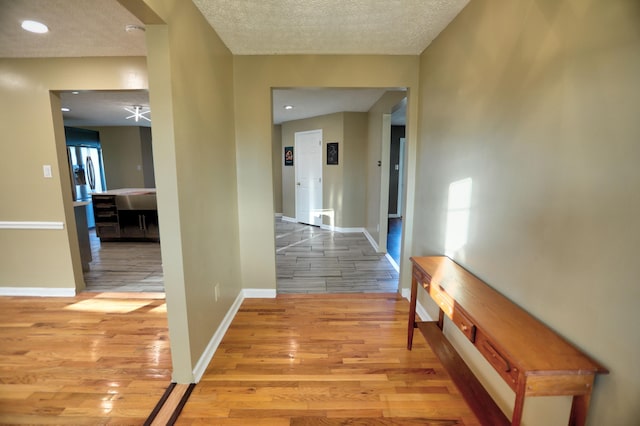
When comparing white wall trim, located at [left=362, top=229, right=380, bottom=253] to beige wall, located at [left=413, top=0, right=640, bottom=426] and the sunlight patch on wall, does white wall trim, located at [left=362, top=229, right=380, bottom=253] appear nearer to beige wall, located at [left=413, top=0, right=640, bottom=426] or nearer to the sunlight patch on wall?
the sunlight patch on wall

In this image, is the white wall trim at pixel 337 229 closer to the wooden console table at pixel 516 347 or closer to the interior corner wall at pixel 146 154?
the wooden console table at pixel 516 347

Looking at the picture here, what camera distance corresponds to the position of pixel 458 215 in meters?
1.89

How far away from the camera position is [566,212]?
107 cm

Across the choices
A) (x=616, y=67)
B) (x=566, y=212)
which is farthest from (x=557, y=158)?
(x=616, y=67)

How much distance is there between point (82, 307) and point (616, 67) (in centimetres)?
405

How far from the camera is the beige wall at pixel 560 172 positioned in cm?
87

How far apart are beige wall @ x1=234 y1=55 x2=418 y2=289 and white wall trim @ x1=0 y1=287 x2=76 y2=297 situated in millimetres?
2148

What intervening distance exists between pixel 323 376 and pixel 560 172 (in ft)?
5.66

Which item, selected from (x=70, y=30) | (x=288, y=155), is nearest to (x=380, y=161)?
(x=288, y=155)

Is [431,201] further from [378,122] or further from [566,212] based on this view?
[378,122]

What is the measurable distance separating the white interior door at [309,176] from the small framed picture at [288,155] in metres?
0.23

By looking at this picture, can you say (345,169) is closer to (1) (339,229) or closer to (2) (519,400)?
(1) (339,229)

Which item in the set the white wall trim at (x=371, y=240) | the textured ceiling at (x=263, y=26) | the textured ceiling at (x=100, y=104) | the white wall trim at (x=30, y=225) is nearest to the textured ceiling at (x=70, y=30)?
the textured ceiling at (x=263, y=26)

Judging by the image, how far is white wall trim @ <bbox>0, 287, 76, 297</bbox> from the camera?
9.67 ft
